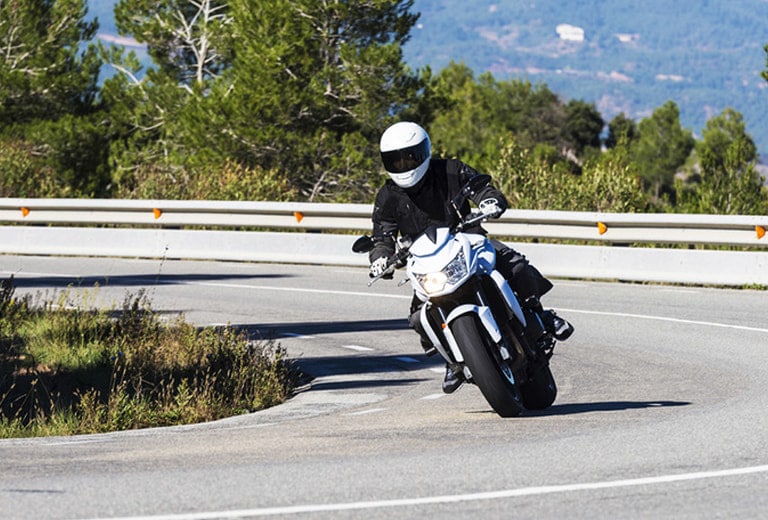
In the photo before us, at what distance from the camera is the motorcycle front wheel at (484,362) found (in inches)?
337

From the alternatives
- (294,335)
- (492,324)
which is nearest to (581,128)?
(294,335)

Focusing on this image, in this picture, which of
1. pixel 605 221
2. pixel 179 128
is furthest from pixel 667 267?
pixel 179 128

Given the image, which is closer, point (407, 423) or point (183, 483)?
point (183, 483)

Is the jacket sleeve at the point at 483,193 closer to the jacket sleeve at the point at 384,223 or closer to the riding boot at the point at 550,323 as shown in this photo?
the jacket sleeve at the point at 384,223

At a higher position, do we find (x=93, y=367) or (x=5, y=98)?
(x=93, y=367)

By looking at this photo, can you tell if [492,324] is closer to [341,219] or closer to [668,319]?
[668,319]

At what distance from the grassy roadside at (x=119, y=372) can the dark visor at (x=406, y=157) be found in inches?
87.4

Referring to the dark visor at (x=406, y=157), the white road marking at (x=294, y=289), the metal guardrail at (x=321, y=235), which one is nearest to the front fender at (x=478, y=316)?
the dark visor at (x=406, y=157)

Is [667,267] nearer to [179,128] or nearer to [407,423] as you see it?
[407,423]

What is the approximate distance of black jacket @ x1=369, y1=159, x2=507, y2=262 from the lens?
9180 mm

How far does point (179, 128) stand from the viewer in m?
51.4

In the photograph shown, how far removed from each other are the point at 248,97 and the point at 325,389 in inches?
1345

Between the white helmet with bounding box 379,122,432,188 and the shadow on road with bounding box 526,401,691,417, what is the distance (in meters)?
1.73

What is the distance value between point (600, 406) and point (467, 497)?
3.37 metres
